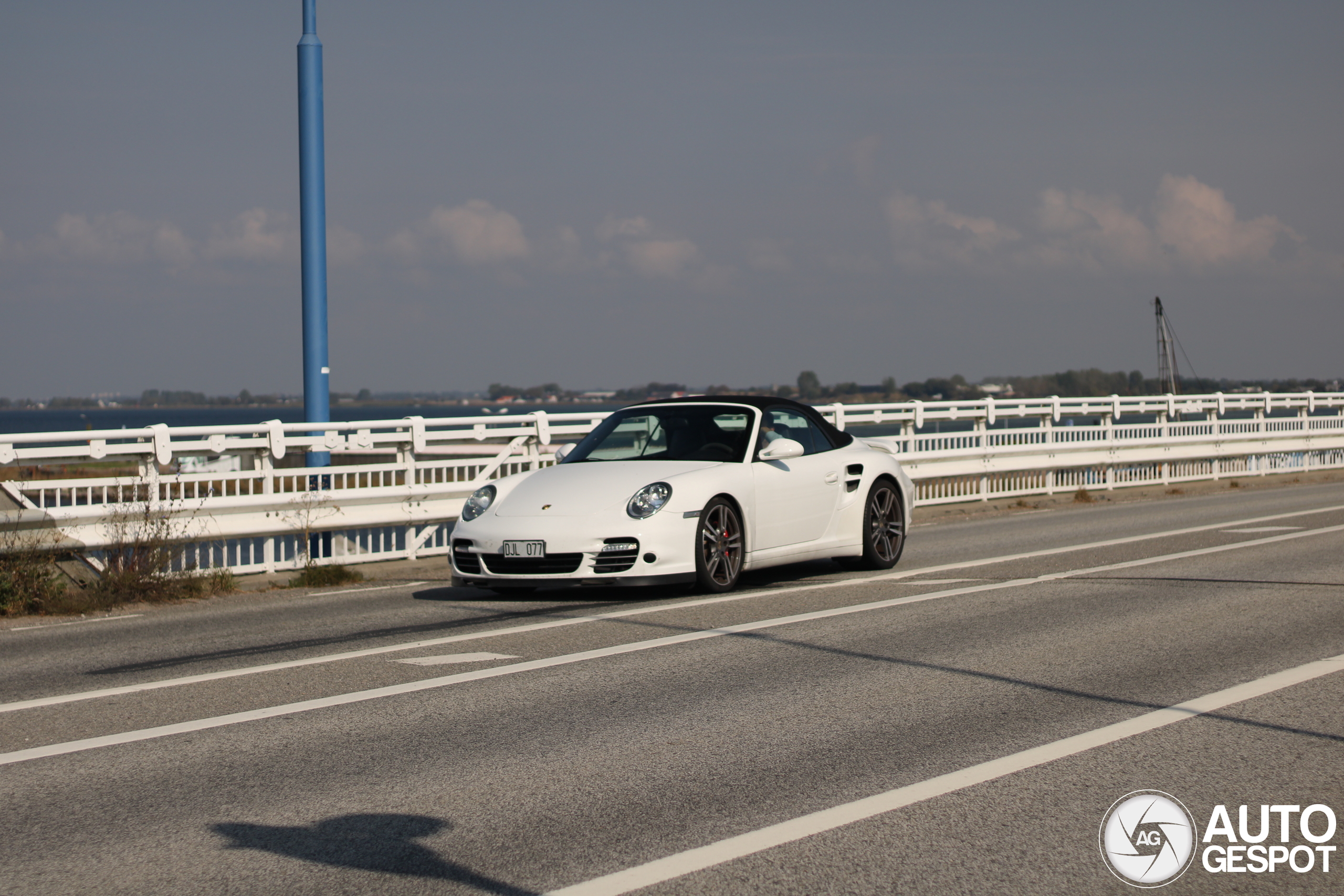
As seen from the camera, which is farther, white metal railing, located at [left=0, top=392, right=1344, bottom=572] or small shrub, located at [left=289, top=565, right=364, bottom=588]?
small shrub, located at [left=289, top=565, right=364, bottom=588]

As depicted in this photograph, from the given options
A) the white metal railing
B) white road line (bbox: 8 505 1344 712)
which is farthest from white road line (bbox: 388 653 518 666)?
the white metal railing

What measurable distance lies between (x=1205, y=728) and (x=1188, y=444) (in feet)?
68.9

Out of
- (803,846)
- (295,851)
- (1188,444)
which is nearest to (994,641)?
(803,846)

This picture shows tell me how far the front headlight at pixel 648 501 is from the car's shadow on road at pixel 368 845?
556 centimetres

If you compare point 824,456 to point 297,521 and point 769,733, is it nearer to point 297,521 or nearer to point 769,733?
point 297,521

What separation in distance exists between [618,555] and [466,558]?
1.24 m

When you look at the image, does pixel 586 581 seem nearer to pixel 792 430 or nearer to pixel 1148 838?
pixel 792 430

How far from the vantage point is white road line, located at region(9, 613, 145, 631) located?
33.3ft

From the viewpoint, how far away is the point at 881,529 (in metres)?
12.5

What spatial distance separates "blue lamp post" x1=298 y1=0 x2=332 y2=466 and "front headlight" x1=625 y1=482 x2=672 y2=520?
7.44 meters

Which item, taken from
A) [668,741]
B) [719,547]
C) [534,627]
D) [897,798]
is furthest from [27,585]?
[897,798]

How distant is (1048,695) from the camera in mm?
6816

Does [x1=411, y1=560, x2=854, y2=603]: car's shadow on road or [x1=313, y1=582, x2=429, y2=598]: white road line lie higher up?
[x1=411, y1=560, x2=854, y2=603]: car's shadow on road

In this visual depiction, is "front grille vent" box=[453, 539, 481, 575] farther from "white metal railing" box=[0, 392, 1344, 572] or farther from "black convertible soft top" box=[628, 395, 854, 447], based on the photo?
"white metal railing" box=[0, 392, 1344, 572]
